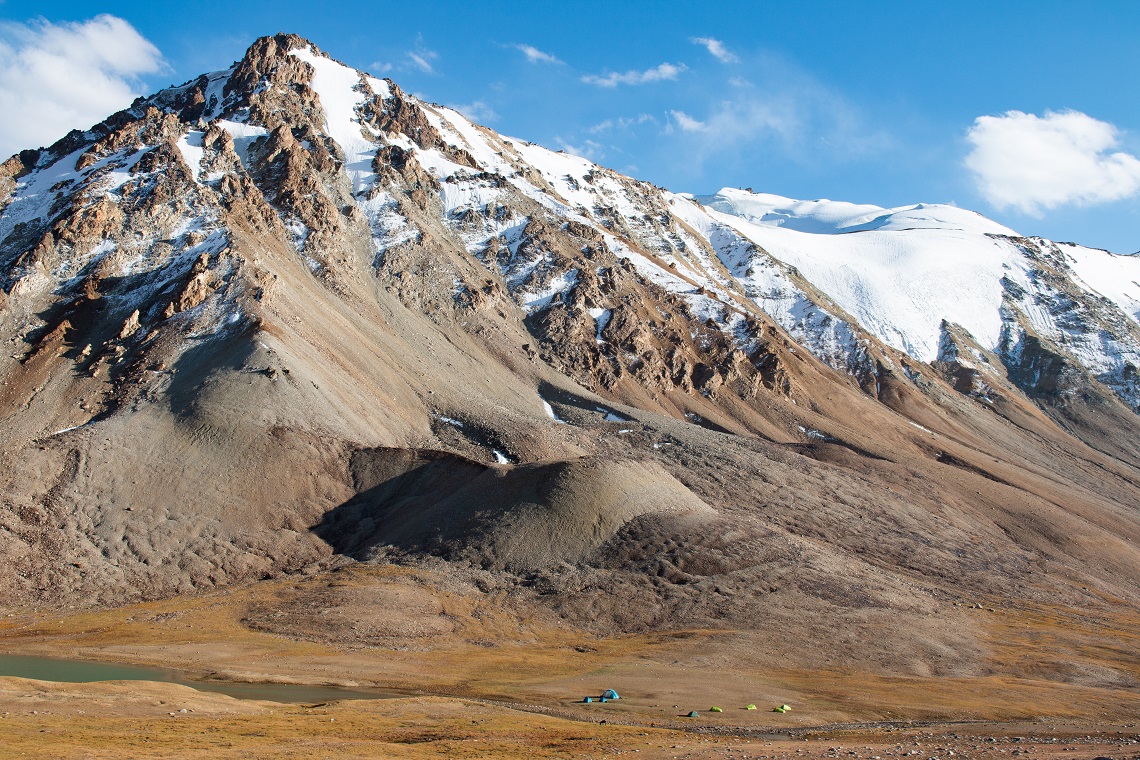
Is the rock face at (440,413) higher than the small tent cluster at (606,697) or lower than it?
higher

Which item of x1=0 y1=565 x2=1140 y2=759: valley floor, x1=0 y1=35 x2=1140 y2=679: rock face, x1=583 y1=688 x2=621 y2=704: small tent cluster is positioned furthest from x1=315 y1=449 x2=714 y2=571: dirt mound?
x1=583 y1=688 x2=621 y2=704: small tent cluster

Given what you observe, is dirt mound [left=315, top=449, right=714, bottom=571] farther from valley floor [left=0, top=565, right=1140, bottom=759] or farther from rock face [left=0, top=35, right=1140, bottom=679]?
valley floor [left=0, top=565, right=1140, bottom=759]

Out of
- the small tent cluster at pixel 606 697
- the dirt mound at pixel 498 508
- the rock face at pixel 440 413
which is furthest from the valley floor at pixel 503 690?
the rock face at pixel 440 413

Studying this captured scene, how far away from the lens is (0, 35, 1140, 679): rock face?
80125 mm

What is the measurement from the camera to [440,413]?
11219cm

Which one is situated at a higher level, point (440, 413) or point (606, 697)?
point (440, 413)

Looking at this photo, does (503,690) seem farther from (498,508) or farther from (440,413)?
(440,413)

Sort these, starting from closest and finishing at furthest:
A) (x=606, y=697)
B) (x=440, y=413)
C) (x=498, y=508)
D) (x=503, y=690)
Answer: (x=606, y=697)
(x=503, y=690)
(x=498, y=508)
(x=440, y=413)

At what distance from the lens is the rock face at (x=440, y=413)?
3155 inches

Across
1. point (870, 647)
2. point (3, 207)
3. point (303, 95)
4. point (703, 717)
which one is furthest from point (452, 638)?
point (303, 95)

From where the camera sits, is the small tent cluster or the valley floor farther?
the small tent cluster

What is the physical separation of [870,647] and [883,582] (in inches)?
714

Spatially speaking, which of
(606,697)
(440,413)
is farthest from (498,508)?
(606,697)

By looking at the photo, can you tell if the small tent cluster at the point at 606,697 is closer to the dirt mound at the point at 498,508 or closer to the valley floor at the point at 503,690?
the valley floor at the point at 503,690
